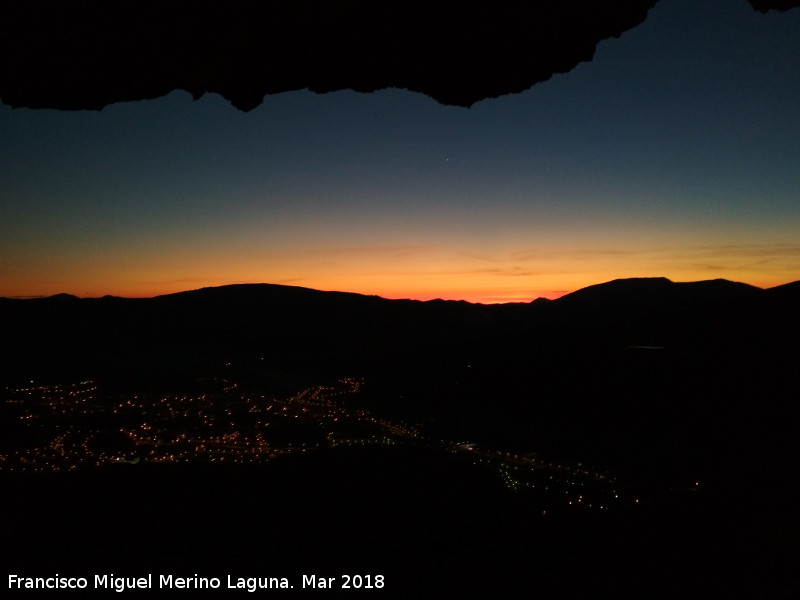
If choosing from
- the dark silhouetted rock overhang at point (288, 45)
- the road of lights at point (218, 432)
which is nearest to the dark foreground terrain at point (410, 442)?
the road of lights at point (218, 432)

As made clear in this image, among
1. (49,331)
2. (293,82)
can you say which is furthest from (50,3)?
(49,331)

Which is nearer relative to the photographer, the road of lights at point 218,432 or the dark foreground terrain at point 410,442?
the dark foreground terrain at point 410,442

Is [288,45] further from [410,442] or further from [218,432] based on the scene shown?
[218,432]

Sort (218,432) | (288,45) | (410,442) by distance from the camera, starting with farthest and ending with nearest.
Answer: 1. (218,432)
2. (410,442)
3. (288,45)

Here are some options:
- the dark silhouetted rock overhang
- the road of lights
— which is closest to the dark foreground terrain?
the road of lights

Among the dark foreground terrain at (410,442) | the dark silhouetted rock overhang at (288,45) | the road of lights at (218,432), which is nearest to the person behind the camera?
the dark foreground terrain at (410,442)

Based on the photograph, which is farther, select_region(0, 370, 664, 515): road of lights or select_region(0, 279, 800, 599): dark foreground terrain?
select_region(0, 370, 664, 515): road of lights

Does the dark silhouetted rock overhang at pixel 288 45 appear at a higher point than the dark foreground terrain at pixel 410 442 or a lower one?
higher

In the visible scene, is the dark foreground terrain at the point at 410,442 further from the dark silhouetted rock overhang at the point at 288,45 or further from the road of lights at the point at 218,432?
the dark silhouetted rock overhang at the point at 288,45

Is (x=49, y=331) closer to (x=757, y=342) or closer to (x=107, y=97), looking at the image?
(x=107, y=97)

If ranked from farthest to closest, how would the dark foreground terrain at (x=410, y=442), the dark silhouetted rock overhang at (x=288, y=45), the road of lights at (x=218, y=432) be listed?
the road of lights at (x=218, y=432) < the dark silhouetted rock overhang at (x=288, y=45) < the dark foreground terrain at (x=410, y=442)

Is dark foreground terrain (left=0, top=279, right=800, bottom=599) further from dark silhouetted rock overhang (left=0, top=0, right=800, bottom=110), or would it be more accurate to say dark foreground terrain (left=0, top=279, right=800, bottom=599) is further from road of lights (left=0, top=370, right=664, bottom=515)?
dark silhouetted rock overhang (left=0, top=0, right=800, bottom=110)

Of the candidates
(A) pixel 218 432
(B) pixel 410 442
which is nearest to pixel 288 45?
(B) pixel 410 442
